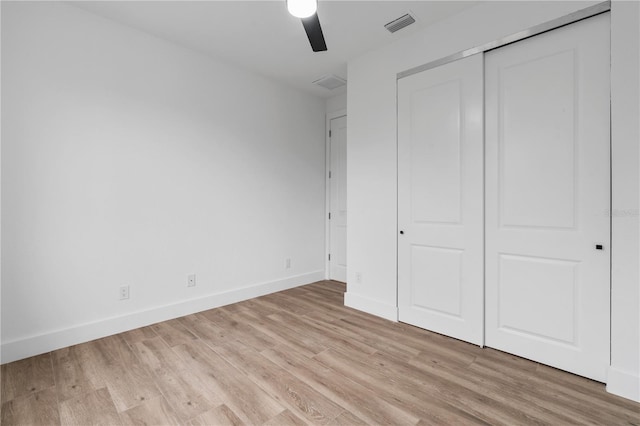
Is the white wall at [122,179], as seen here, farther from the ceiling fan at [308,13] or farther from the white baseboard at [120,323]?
the ceiling fan at [308,13]

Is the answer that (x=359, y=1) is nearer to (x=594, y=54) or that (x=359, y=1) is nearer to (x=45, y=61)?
(x=594, y=54)

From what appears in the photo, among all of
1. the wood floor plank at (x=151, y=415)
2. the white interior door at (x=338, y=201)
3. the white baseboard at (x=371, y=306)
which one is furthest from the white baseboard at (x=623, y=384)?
the white interior door at (x=338, y=201)

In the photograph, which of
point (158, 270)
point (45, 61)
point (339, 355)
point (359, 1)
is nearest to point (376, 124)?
point (359, 1)

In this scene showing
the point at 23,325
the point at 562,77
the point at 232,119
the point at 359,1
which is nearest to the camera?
the point at 562,77

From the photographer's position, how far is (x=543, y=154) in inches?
81.3

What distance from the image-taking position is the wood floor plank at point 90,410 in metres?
1.52

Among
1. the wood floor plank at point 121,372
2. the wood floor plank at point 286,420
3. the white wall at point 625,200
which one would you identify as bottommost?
the wood floor plank at point 286,420

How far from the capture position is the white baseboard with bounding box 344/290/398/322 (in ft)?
9.49

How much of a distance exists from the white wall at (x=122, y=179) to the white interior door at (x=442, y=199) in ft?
5.91

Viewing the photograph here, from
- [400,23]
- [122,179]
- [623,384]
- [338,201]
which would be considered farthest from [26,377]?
[400,23]

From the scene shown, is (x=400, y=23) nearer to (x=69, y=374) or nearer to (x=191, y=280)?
(x=191, y=280)

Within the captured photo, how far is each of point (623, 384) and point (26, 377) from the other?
148 inches

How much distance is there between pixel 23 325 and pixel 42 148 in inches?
53.0

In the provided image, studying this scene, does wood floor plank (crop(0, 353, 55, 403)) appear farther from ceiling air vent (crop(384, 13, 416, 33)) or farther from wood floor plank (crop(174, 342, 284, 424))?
ceiling air vent (crop(384, 13, 416, 33))
